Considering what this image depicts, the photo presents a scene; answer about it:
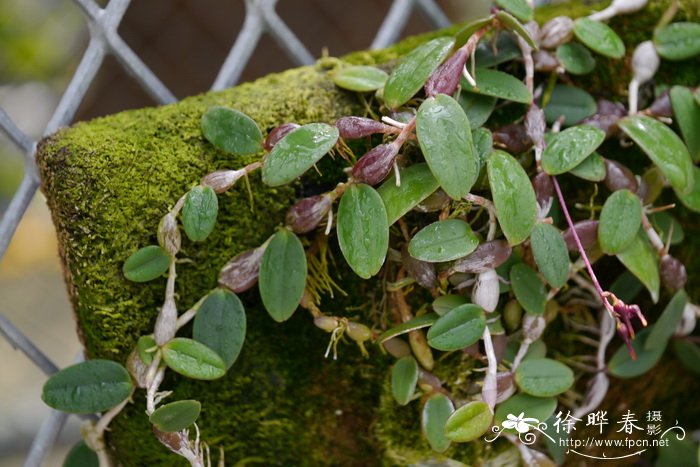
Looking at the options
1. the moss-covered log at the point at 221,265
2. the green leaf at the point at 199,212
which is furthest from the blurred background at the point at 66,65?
the green leaf at the point at 199,212

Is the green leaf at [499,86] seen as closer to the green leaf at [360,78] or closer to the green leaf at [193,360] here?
the green leaf at [360,78]

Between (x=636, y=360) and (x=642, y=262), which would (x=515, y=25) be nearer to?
(x=642, y=262)

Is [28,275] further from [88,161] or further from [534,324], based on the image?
[534,324]

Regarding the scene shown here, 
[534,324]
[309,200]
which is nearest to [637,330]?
[534,324]

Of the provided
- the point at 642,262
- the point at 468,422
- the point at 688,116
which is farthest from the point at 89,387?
the point at 688,116

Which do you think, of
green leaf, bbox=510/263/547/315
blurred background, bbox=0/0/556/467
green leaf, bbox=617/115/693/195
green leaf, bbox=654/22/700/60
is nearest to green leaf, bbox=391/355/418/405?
green leaf, bbox=510/263/547/315
